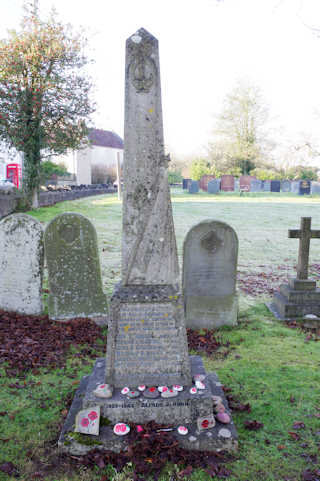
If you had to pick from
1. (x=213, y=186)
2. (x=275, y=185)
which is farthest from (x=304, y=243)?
(x=275, y=185)

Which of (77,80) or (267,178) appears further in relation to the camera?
(267,178)

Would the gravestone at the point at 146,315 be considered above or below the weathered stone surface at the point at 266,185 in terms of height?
below

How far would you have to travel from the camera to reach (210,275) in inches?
209

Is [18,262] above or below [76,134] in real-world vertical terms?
below

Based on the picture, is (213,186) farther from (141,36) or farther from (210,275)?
(141,36)

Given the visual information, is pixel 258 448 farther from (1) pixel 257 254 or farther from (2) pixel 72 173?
(2) pixel 72 173

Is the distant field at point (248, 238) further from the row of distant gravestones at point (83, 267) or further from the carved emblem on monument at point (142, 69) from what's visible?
the carved emblem on monument at point (142, 69)

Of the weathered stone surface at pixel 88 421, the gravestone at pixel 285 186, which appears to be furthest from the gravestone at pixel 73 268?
the gravestone at pixel 285 186

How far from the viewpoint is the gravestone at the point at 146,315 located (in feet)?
9.49

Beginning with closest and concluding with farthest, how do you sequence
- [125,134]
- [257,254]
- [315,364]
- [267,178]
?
[125,134] → [315,364] → [257,254] → [267,178]

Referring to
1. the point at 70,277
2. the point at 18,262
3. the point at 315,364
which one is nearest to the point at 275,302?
the point at 315,364

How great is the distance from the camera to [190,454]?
2.76 metres

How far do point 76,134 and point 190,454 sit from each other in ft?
61.1

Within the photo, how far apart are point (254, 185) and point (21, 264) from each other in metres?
37.9
